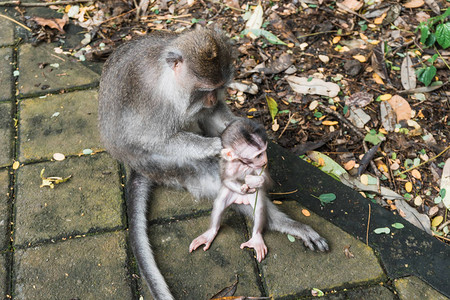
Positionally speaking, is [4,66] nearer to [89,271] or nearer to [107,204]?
[107,204]

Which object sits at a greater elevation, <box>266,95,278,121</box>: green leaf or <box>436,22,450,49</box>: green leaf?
<box>436,22,450,49</box>: green leaf

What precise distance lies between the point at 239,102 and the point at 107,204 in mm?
1615

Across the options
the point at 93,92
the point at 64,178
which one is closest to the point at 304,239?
the point at 64,178

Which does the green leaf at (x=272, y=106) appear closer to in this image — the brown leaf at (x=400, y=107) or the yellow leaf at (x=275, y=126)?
the yellow leaf at (x=275, y=126)

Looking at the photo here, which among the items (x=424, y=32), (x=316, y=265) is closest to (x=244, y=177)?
(x=316, y=265)

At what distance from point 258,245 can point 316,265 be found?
40cm

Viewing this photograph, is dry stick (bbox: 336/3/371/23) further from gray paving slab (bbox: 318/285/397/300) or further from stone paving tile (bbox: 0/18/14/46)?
stone paving tile (bbox: 0/18/14/46)

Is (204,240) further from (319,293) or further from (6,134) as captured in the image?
(6,134)

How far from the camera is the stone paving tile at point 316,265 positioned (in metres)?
3.09

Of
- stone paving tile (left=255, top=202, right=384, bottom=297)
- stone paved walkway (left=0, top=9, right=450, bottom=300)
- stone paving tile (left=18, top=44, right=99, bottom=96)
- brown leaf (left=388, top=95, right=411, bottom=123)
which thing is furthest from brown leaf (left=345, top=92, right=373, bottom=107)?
stone paving tile (left=18, top=44, right=99, bottom=96)

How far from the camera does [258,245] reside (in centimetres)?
323

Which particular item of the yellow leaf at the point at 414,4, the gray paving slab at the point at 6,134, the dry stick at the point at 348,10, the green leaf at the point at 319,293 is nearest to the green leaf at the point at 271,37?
the dry stick at the point at 348,10

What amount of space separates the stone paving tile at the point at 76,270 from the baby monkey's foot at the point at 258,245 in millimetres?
821

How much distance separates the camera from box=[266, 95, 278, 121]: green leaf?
14.3 ft
